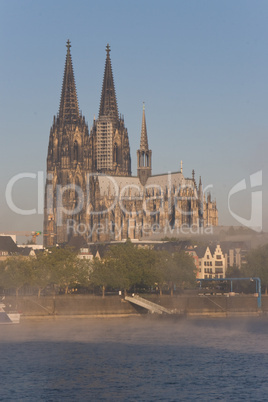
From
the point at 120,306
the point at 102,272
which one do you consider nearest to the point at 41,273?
the point at 102,272

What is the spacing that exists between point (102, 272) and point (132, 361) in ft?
180

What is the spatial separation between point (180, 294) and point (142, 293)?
4947 mm

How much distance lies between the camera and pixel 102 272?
126 metres

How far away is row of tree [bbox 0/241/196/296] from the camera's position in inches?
4673

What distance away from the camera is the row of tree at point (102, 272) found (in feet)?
389

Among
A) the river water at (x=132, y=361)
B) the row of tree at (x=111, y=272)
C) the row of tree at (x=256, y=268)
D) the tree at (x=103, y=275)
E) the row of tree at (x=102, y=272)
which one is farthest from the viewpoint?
the row of tree at (x=256, y=268)

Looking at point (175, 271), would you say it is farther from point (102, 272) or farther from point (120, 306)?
point (120, 306)

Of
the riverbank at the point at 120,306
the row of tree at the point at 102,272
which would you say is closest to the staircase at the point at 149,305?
the riverbank at the point at 120,306

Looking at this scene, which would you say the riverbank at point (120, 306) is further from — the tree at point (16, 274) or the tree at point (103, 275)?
the tree at point (16, 274)

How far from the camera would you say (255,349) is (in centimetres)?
7819

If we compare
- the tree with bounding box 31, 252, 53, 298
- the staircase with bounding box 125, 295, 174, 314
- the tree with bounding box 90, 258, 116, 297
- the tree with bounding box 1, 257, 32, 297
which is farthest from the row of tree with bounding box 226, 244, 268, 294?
the tree with bounding box 1, 257, 32, 297

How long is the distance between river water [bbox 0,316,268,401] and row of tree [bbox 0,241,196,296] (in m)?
20.9

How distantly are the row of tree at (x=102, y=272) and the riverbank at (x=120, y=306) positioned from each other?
20.1ft

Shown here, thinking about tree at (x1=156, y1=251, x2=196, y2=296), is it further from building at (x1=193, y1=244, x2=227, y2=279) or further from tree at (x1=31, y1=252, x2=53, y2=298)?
building at (x1=193, y1=244, x2=227, y2=279)
